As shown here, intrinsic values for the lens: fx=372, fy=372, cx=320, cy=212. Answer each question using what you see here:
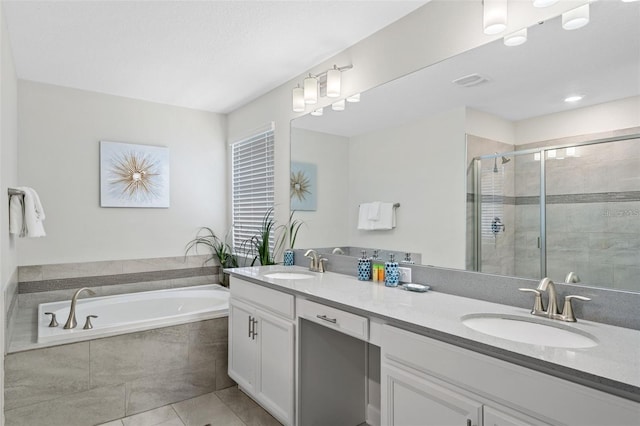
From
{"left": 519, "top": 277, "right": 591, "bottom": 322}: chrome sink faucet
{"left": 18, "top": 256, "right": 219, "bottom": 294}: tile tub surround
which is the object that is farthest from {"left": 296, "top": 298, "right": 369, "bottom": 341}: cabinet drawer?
{"left": 18, "top": 256, "right": 219, "bottom": 294}: tile tub surround

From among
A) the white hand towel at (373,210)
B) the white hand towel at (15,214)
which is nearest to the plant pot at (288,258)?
the white hand towel at (373,210)

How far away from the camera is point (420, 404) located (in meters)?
1.35

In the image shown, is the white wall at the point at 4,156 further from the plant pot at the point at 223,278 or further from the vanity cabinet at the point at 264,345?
the plant pot at the point at 223,278

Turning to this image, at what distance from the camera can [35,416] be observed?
86.7 inches

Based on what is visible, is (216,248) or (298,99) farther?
(216,248)

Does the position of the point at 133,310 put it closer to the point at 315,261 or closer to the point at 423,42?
the point at 315,261

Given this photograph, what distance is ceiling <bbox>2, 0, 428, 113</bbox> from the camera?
2.03m

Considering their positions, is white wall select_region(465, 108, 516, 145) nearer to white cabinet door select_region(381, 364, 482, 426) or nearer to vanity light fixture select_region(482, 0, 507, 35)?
vanity light fixture select_region(482, 0, 507, 35)

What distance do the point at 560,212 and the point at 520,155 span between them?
0.29 metres

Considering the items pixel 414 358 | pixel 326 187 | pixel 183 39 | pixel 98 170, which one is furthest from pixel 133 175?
pixel 414 358

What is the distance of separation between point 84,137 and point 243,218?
1.58m

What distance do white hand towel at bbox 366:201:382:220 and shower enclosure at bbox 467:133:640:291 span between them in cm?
62

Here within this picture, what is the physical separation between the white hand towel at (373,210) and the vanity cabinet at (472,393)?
0.94m

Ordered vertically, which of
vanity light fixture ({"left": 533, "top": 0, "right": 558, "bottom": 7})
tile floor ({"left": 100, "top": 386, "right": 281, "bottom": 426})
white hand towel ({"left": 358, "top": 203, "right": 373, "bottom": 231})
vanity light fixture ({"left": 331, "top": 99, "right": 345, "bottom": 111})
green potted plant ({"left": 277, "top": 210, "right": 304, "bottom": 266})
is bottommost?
tile floor ({"left": 100, "top": 386, "right": 281, "bottom": 426})
